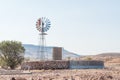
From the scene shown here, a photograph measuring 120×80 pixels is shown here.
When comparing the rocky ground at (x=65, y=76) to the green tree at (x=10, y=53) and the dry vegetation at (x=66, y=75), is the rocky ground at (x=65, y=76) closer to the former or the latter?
the dry vegetation at (x=66, y=75)

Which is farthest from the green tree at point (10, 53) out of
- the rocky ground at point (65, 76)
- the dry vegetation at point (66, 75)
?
the rocky ground at point (65, 76)

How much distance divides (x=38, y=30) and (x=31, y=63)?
42.0 feet

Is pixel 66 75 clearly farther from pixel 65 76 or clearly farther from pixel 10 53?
pixel 10 53

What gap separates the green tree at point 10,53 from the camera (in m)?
71.6

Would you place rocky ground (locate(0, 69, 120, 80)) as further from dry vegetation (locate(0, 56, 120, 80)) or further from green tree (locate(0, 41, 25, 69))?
green tree (locate(0, 41, 25, 69))

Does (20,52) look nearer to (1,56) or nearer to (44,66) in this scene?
(1,56)

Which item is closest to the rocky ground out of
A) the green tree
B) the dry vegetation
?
the dry vegetation

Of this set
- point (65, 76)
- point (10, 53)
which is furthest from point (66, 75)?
point (10, 53)

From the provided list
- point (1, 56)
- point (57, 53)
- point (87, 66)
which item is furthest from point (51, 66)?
point (1, 56)

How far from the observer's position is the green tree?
235ft

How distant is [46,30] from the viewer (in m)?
70.3

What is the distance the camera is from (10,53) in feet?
237

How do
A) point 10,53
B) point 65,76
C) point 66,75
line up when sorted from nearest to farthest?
point 65,76
point 66,75
point 10,53

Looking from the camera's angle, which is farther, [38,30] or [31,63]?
[38,30]
